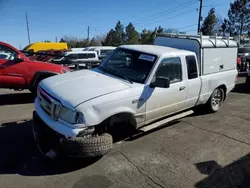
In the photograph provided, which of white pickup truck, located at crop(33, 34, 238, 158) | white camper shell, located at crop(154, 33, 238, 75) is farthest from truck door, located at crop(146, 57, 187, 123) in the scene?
white camper shell, located at crop(154, 33, 238, 75)

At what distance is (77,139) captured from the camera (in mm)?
3338

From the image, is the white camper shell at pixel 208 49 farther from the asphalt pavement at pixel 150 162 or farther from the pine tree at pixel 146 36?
the pine tree at pixel 146 36

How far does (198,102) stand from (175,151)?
1880 mm

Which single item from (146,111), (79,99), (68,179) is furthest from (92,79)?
(68,179)

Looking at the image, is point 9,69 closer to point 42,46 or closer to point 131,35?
point 42,46

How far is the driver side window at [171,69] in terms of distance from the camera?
455 cm

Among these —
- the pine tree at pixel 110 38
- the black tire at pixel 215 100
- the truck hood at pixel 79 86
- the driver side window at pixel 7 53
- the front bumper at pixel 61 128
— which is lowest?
the black tire at pixel 215 100

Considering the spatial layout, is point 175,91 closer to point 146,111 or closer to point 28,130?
point 146,111

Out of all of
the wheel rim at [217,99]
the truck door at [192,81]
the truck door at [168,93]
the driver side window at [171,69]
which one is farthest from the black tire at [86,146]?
the wheel rim at [217,99]

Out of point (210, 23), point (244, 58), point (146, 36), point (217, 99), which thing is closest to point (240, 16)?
point (210, 23)

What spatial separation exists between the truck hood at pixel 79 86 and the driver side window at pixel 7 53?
3.34 metres

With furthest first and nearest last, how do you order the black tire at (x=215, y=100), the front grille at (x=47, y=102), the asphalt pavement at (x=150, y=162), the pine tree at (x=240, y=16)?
the pine tree at (x=240, y=16) → the black tire at (x=215, y=100) → the front grille at (x=47, y=102) → the asphalt pavement at (x=150, y=162)

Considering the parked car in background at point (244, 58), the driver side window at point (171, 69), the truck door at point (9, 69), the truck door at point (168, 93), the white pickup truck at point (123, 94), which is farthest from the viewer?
the parked car in background at point (244, 58)

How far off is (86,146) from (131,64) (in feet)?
6.57
